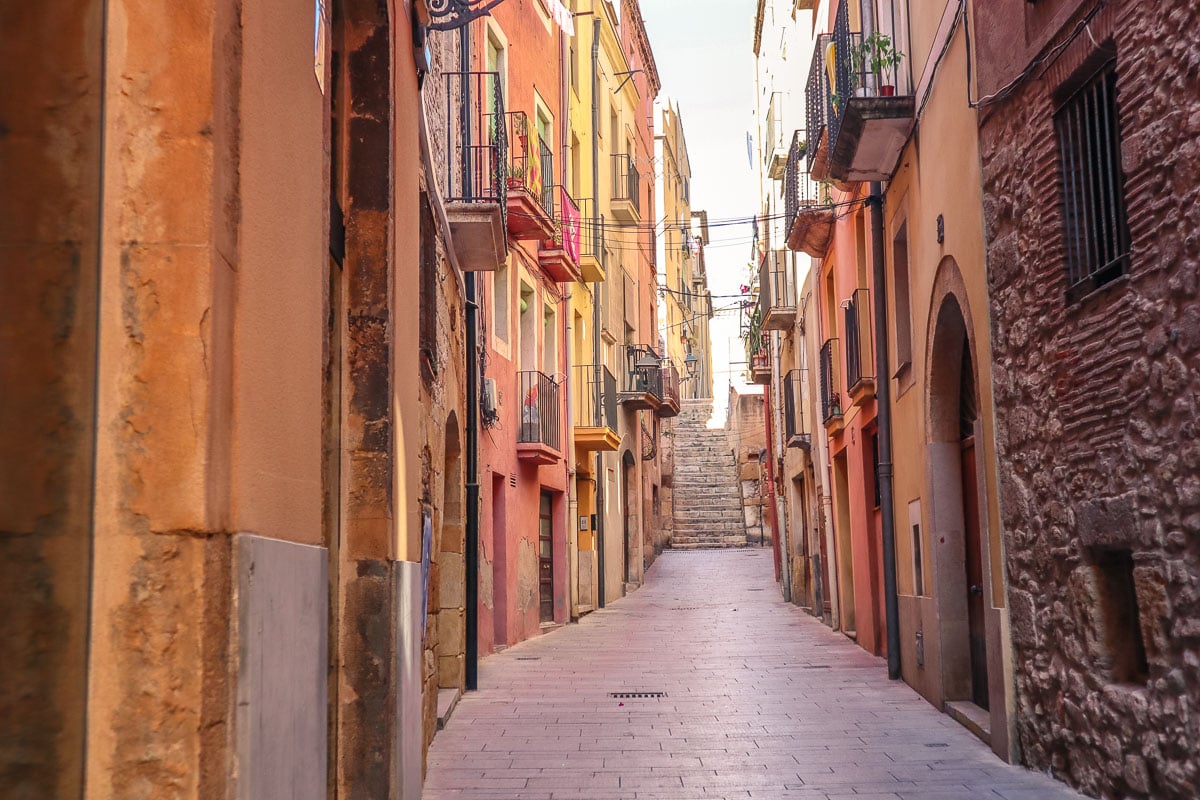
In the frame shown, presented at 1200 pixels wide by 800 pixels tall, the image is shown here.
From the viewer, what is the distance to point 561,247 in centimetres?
2089

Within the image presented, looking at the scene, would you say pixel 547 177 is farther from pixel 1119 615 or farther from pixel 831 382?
pixel 1119 615

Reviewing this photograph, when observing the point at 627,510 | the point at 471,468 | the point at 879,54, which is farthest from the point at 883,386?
the point at 627,510

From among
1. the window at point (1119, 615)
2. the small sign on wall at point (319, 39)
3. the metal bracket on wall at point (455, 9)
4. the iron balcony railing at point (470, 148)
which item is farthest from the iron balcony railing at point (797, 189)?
the small sign on wall at point (319, 39)

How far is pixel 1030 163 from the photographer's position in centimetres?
787

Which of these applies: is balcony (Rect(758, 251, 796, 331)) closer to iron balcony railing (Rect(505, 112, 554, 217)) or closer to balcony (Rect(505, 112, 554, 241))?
iron balcony railing (Rect(505, 112, 554, 217))

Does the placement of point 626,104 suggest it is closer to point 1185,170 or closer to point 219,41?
point 1185,170

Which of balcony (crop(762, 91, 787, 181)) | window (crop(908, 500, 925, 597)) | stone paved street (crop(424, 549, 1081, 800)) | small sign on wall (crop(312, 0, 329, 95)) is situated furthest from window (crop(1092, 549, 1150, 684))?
balcony (crop(762, 91, 787, 181))

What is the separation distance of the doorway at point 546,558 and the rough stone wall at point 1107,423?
46.1ft

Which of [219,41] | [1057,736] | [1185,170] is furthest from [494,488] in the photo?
[219,41]

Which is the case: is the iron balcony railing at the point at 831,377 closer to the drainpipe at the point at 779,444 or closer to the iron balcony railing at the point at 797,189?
the iron balcony railing at the point at 797,189

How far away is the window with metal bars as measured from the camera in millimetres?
6922

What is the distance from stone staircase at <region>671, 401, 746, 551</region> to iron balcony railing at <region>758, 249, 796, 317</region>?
17.9 metres

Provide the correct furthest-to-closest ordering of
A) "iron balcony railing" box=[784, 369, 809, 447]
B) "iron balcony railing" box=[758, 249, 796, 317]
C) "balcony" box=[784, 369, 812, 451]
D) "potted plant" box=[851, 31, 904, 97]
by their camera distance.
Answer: "iron balcony railing" box=[758, 249, 796, 317] < "iron balcony railing" box=[784, 369, 809, 447] < "balcony" box=[784, 369, 812, 451] < "potted plant" box=[851, 31, 904, 97]

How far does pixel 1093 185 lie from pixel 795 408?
18091mm
